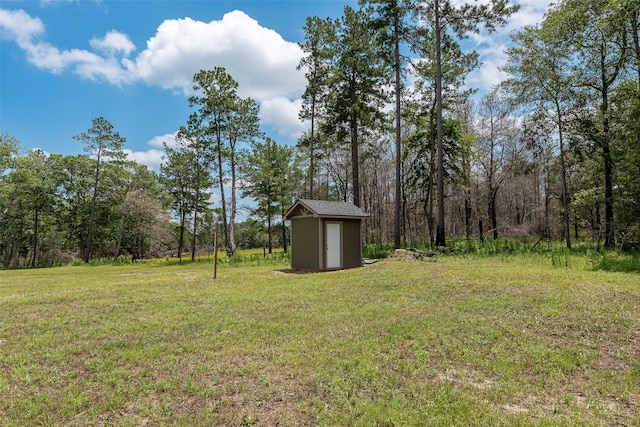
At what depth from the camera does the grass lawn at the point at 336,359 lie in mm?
2578

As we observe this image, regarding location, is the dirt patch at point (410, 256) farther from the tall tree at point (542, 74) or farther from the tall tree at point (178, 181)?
the tall tree at point (178, 181)

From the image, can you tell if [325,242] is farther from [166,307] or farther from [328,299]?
[166,307]

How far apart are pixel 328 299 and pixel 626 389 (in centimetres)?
433

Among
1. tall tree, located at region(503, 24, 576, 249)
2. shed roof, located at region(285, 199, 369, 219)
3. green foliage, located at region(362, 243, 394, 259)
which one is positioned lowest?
green foliage, located at region(362, 243, 394, 259)

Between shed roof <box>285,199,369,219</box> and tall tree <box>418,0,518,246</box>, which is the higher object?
tall tree <box>418,0,518,246</box>

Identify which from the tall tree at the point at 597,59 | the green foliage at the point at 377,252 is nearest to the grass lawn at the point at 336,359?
the tall tree at the point at 597,59

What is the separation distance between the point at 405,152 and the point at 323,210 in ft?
27.7

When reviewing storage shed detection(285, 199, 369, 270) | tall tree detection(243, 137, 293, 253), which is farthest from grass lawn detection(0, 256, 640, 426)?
tall tree detection(243, 137, 293, 253)

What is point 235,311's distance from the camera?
5.61 metres

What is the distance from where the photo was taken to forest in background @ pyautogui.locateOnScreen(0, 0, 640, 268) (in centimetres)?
1295

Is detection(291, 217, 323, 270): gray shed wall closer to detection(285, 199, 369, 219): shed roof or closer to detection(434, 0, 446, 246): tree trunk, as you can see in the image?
detection(285, 199, 369, 219): shed roof

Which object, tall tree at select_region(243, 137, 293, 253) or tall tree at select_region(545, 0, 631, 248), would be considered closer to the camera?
tall tree at select_region(545, 0, 631, 248)

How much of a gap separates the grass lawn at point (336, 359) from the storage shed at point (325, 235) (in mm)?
5742

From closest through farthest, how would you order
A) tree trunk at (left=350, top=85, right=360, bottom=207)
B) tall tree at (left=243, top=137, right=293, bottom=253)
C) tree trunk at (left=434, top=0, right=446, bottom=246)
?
1. tree trunk at (left=434, top=0, right=446, bottom=246)
2. tree trunk at (left=350, top=85, right=360, bottom=207)
3. tall tree at (left=243, top=137, right=293, bottom=253)
